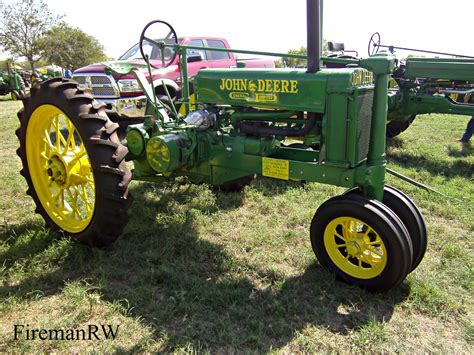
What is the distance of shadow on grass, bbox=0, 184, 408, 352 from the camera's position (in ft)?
7.68

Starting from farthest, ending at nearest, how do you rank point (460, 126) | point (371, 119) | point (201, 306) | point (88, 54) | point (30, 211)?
point (88, 54) < point (460, 126) < point (30, 211) < point (371, 119) < point (201, 306)

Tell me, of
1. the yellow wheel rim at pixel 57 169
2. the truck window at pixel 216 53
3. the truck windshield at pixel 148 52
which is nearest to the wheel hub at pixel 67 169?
the yellow wheel rim at pixel 57 169

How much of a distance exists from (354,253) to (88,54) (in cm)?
4296

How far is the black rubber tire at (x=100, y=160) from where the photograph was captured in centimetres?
294

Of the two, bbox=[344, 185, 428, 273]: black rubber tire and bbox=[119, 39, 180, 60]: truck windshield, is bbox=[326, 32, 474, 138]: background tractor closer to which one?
bbox=[344, 185, 428, 273]: black rubber tire

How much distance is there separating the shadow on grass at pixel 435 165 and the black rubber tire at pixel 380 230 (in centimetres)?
335

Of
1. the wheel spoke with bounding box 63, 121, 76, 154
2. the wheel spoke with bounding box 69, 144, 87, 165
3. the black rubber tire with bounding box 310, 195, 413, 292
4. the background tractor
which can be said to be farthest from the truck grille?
the black rubber tire with bounding box 310, 195, 413, 292

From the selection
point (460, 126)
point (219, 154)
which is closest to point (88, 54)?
point (460, 126)

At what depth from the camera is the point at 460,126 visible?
868cm

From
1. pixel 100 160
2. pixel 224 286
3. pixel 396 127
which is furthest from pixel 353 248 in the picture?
pixel 396 127

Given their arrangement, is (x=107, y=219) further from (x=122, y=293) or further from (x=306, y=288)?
(x=306, y=288)

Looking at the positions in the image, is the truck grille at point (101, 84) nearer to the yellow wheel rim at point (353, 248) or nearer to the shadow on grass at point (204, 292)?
the shadow on grass at point (204, 292)

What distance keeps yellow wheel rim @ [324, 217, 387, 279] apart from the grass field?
0.46ft

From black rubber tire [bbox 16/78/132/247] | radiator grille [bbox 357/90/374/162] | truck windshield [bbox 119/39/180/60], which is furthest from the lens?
truck windshield [bbox 119/39/180/60]
